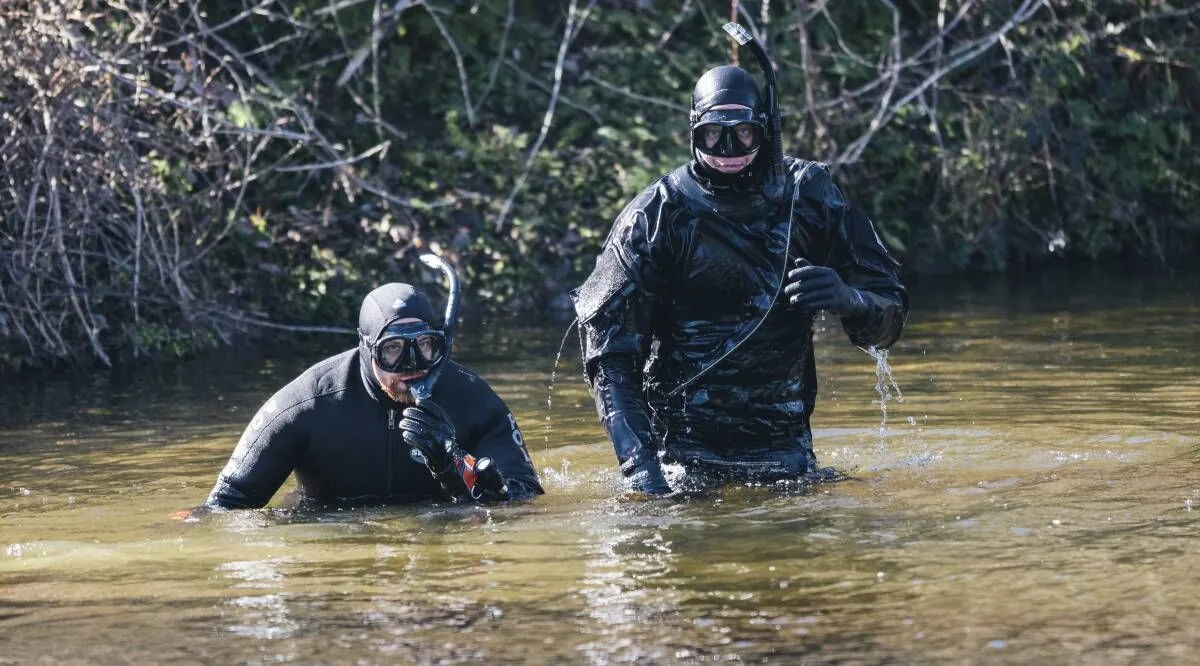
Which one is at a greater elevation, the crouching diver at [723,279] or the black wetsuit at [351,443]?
the crouching diver at [723,279]

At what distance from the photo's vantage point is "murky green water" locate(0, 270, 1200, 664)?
4.80 m

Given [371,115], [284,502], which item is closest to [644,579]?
[284,502]

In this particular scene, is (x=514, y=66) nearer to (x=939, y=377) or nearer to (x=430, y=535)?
(x=939, y=377)

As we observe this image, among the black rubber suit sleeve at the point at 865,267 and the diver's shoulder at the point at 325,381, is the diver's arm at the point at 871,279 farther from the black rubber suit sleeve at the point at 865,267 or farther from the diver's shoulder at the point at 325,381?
the diver's shoulder at the point at 325,381

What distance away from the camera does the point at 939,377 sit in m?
9.69

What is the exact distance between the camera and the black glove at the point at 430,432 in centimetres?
630

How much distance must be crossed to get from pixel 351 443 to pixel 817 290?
176 cm

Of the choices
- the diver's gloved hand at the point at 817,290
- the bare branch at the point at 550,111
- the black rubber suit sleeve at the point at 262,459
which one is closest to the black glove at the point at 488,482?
the black rubber suit sleeve at the point at 262,459

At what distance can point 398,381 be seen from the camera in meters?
6.50

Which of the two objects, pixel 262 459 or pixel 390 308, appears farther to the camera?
pixel 262 459

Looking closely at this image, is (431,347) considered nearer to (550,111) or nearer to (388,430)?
(388,430)

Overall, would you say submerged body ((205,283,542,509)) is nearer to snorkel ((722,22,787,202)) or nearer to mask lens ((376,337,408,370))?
mask lens ((376,337,408,370))

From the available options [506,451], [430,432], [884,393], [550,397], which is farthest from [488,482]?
[884,393]

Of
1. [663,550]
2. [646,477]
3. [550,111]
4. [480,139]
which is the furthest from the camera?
[480,139]
